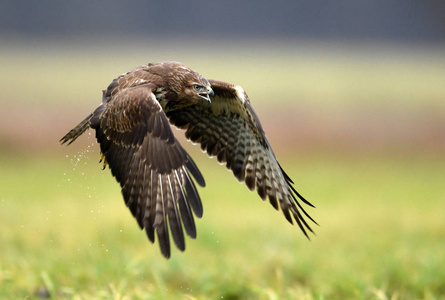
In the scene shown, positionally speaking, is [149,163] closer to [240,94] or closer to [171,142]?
[171,142]

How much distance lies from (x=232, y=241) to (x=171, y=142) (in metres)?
4.44

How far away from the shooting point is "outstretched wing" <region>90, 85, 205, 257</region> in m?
5.24

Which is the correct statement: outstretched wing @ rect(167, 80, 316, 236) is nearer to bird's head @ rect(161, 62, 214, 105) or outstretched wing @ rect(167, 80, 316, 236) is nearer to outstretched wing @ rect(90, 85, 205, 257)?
bird's head @ rect(161, 62, 214, 105)

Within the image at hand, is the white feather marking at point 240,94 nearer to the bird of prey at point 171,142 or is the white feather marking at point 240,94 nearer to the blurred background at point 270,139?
the bird of prey at point 171,142

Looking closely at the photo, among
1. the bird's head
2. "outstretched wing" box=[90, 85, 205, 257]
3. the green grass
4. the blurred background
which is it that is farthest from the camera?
the blurred background

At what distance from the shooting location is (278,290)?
22.5ft

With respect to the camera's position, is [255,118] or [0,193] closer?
[255,118]

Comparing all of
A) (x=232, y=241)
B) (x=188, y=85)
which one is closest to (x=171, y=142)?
(x=188, y=85)

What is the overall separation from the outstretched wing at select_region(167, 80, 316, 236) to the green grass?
69 centimetres

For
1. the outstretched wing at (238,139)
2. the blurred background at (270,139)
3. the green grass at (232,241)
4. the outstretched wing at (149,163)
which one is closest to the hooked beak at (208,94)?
the outstretched wing at (238,139)

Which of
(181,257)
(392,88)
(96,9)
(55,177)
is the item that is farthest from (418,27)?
(181,257)

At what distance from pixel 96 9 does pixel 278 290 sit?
29031mm

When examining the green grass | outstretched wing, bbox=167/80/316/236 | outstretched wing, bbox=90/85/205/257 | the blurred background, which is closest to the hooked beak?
outstretched wing, bbox=167/80/316/236

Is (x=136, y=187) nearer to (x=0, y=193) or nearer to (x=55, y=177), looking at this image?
(x=0, y=193)
